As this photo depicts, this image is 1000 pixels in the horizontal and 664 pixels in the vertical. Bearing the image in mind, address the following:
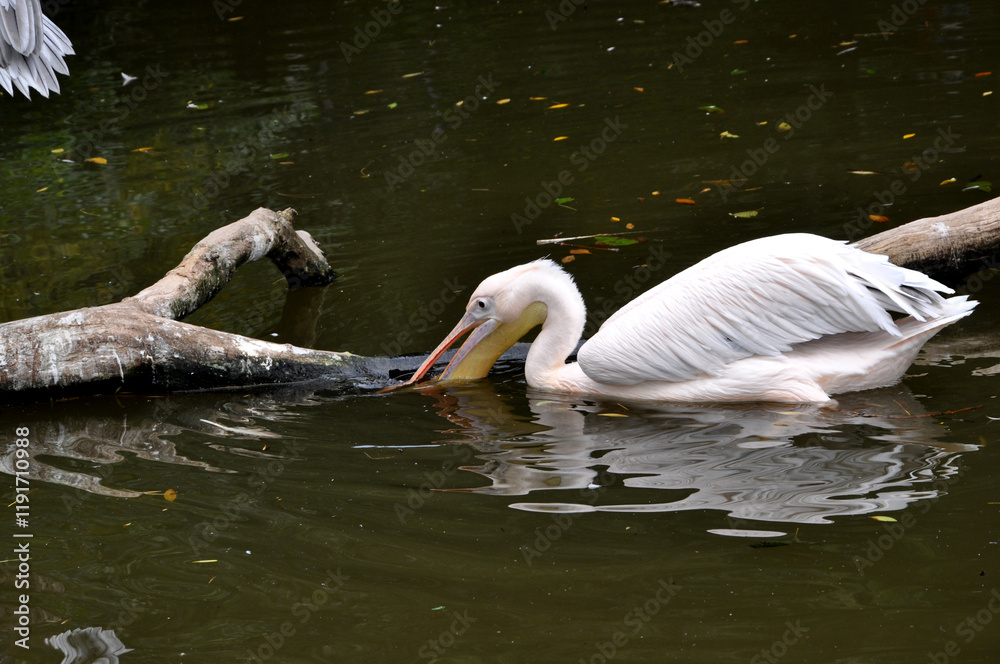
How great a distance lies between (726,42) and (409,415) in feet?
23.9

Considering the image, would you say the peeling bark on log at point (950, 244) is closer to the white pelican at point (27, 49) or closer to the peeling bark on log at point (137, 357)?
the peeling bark on log at point (137, 357)

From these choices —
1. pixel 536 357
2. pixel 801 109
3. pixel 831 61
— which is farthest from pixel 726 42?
pixel 536 357

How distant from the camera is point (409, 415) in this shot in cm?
462

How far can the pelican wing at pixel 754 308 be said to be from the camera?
4293 mm

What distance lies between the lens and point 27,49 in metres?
3.46

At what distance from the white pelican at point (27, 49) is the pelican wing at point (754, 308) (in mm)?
2381

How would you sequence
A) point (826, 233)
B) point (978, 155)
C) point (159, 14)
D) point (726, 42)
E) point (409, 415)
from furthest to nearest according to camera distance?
1. point (159, 14)
2. point (726, 42)
3. point (978, 155)
4. point (826, 233)
5. point (409, 415)

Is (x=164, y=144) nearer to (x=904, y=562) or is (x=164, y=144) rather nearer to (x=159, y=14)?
(x=159, y=14)

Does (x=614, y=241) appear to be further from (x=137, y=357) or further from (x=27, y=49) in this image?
(x=27, y=49)

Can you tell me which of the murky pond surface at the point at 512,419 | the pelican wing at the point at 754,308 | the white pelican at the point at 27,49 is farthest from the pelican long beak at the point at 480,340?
the white pelican at the point at 27,49

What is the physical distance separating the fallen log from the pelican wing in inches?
28.4

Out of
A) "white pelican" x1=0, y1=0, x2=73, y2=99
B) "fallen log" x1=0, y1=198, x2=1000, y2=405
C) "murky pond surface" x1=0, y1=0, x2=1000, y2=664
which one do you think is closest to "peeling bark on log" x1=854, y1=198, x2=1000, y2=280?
"fallen log" x1=0, y1=198, x2=1000, y2=405

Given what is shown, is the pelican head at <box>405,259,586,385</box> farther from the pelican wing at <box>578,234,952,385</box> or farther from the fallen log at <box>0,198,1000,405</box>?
the pelican wing at <box>578,234,952,385</box>

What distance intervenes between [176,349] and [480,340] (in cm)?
141
